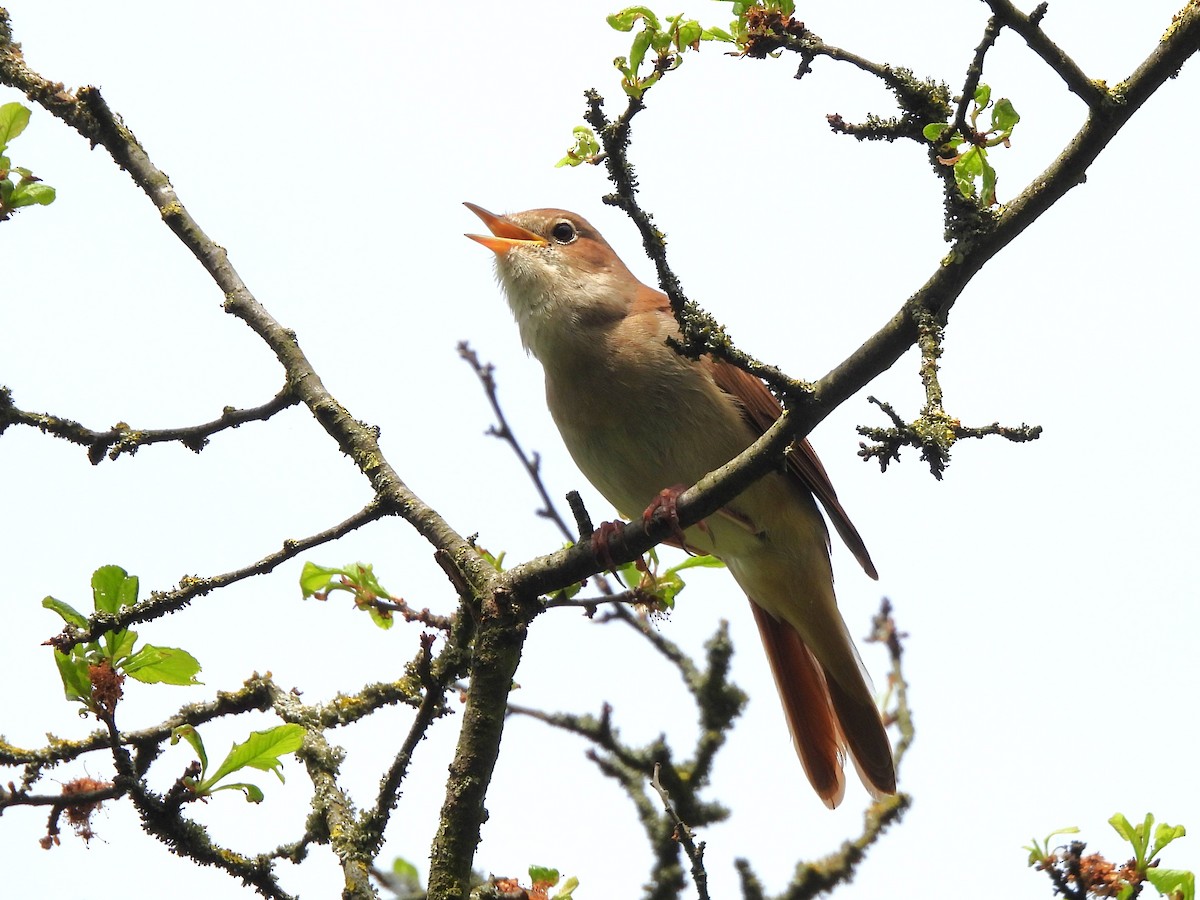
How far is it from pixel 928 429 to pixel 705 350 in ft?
2.04

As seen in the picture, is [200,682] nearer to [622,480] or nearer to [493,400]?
[622,480]

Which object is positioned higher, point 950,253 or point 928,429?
point 950,253

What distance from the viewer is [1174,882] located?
3229 mm

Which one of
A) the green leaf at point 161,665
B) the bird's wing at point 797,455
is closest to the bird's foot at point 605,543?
the green leaf at point 161,665

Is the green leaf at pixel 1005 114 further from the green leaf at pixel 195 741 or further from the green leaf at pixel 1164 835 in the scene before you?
the green leaf at pixel 195 741

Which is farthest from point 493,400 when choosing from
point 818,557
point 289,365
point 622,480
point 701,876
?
point 701,876

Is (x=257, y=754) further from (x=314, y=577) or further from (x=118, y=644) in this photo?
(x=314, y=577)

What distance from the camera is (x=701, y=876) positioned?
309cm

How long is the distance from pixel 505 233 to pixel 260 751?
11.0 feet

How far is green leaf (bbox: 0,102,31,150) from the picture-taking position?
3.34m

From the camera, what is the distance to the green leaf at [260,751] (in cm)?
325

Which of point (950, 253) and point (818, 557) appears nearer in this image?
point (950, 253)

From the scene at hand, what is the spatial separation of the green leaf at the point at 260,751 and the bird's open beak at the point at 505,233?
2.95 m

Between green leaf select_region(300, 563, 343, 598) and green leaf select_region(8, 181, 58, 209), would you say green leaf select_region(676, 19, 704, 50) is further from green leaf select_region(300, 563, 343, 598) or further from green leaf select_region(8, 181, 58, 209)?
green leaf select_region(300, 563, 343, 598)
